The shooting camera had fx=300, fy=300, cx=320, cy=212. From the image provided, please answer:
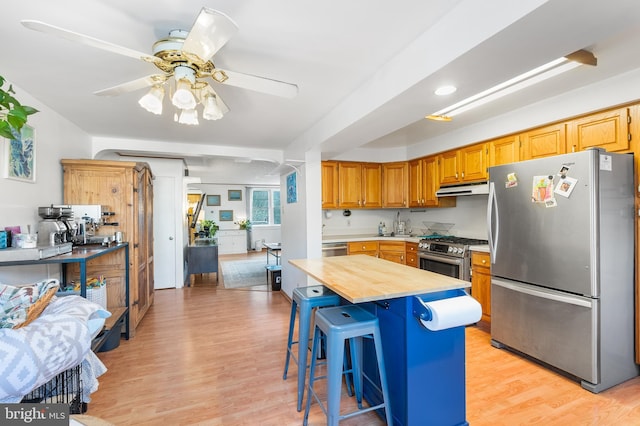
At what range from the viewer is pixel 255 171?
24.2 ft

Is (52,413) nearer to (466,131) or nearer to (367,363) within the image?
(367,363)

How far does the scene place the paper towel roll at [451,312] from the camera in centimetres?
150

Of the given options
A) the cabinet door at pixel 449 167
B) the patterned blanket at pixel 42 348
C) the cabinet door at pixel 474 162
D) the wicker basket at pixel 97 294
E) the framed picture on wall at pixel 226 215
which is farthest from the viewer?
the framed picture on wall at pixel 226 215

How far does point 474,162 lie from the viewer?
3576 mm

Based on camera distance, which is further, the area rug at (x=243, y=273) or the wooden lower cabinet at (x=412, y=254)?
the area rug at (x=243, y=273)

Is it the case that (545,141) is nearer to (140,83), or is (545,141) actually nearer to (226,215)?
(140,83)

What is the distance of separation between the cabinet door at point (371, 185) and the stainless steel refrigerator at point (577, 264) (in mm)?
2284

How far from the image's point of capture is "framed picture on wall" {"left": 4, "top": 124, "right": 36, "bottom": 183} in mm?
2246

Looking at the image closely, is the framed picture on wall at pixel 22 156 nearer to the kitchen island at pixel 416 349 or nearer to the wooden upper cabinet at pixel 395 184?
the kitchen island at pixel 416 349

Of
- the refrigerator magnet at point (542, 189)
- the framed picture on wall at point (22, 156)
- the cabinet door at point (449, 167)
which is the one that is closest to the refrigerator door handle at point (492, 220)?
the refrigerator magnet at point (542, 189)

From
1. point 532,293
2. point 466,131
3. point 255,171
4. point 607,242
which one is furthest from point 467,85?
point 255,171

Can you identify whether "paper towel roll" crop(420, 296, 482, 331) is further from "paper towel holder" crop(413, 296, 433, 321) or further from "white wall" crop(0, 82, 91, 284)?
"white wall" crop(0, 82, 91, 284)

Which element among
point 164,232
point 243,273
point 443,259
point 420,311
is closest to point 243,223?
point 243,273

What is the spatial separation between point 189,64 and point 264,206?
9260 millimetres
